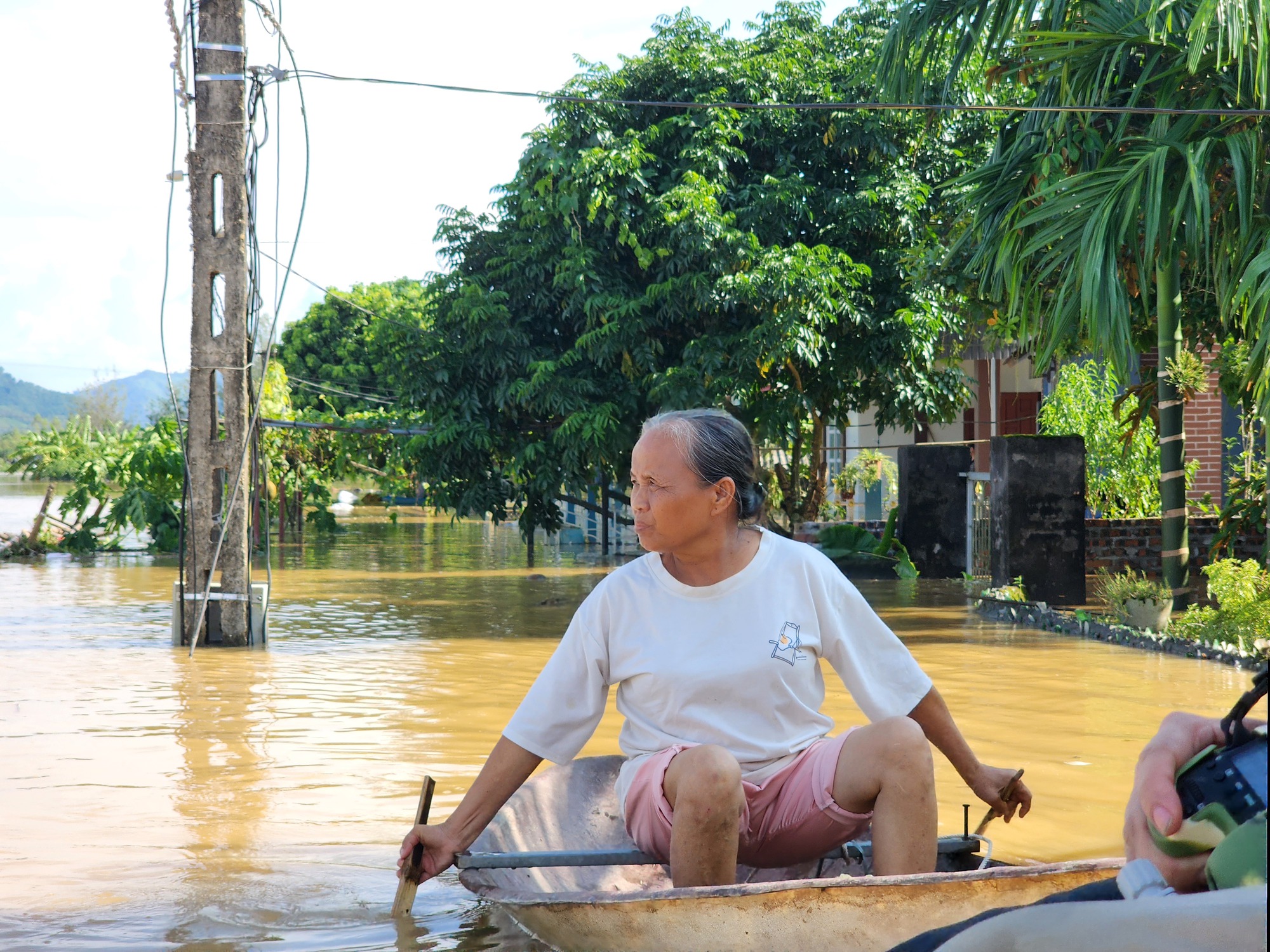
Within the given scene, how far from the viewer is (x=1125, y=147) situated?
9.51 m

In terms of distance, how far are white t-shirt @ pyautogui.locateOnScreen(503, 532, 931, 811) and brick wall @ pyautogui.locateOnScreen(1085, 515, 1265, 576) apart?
413 inches

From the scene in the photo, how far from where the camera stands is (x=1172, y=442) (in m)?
10.6

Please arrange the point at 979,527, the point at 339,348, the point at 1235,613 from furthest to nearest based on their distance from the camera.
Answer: the point at 339,348 < the point at 979,527 < the point at 1235,613

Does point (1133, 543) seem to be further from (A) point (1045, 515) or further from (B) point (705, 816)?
(B) point (705, 816)

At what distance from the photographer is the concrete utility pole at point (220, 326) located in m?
9.88

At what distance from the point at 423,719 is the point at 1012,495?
278 inches

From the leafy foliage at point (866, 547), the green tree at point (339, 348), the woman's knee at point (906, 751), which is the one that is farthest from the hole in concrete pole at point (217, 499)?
the green tree at point (339, 348)

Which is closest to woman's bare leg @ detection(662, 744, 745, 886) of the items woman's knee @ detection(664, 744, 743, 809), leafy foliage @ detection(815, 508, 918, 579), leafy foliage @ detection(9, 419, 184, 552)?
woman's knee @ detection(664, 744, 743, 809)

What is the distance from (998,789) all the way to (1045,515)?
31.5 feet

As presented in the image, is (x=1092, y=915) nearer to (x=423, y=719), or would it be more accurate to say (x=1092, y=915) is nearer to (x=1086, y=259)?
(x=423, y=719)

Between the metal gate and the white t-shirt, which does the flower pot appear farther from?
the white t-shirt

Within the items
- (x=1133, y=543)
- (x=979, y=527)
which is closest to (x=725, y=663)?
(x=1133, y=543)

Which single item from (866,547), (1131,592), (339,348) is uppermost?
(339,348)

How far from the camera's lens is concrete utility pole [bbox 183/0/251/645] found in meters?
9.88
